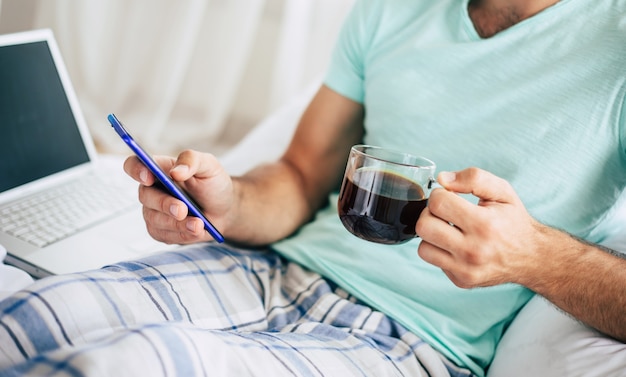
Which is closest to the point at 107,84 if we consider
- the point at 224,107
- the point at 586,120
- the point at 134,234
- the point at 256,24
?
the point at 224,107

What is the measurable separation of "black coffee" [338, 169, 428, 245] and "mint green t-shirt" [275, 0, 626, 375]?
10.0 inches

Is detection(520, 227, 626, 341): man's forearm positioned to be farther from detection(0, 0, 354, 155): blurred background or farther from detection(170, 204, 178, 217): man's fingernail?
detection(0, 0, 354, 155): blurred background

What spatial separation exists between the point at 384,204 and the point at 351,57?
55 centimetres

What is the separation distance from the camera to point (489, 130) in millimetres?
1125

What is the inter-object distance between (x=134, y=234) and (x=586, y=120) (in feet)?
3.00

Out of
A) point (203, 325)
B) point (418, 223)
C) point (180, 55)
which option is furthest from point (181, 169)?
point (180, 55)

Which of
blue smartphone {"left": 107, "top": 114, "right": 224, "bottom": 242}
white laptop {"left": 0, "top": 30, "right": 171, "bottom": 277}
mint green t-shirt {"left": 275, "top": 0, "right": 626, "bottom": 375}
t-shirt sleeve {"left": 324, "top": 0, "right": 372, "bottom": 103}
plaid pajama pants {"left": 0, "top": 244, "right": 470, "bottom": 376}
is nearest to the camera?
plaid pajama pants {"left": 0, "top": 244, "right": 470, "bottom": 376}

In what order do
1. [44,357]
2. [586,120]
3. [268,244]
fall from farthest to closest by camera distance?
1. [268,244]
2. [586,120]
3. [44,357]

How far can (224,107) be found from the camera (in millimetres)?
2791

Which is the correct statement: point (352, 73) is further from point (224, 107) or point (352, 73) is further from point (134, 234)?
point (224, 107)

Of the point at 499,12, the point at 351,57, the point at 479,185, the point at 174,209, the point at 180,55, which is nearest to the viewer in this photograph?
the point at 479,185

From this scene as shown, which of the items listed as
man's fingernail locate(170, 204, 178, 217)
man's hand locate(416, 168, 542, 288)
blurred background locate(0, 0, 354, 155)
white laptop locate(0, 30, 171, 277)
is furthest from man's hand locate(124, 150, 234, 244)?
blurred background locate(0, 0, 354, 155)

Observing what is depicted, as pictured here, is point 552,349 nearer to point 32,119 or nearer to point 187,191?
point 187,191

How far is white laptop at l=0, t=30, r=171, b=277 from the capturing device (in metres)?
1.17
